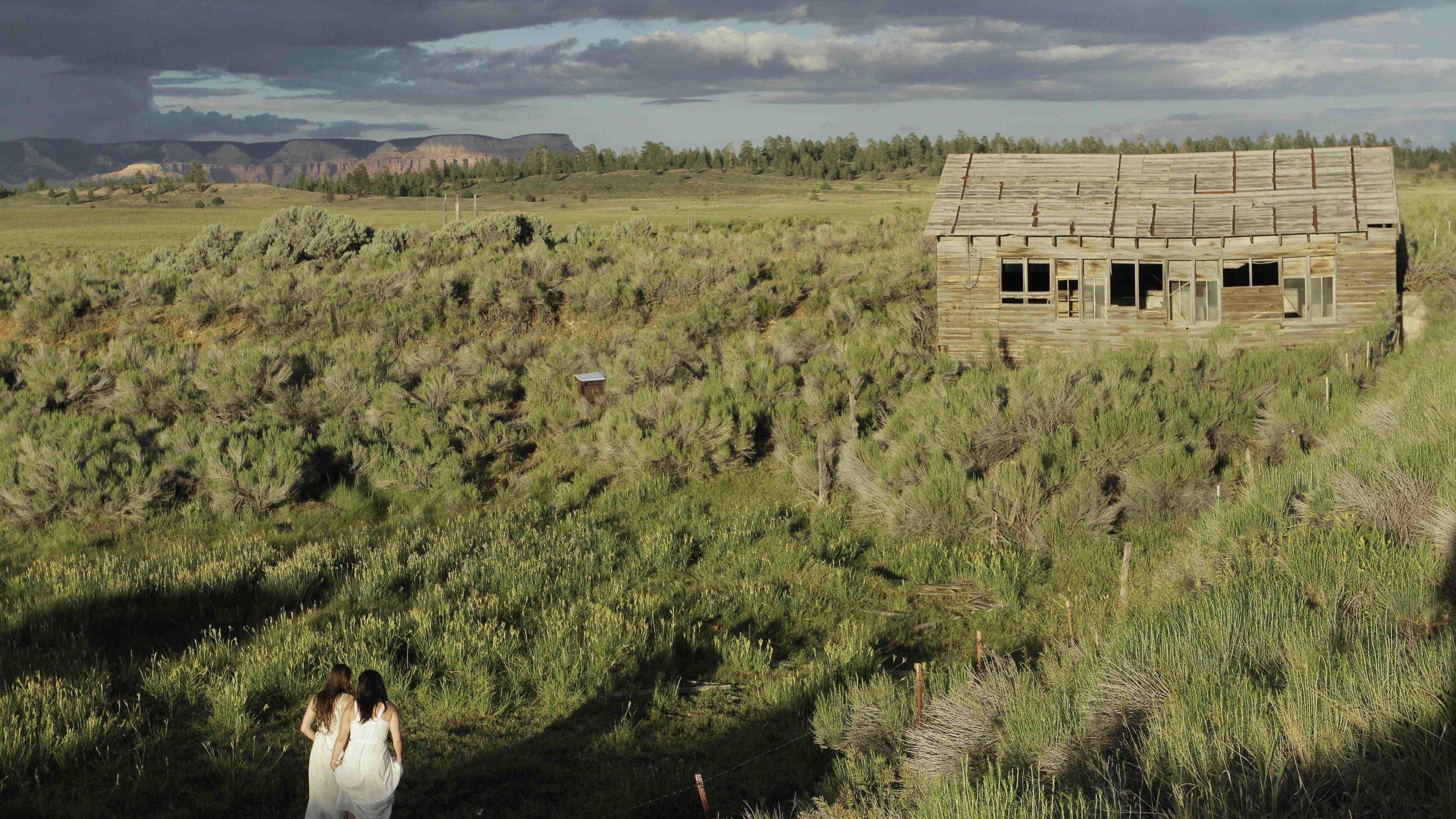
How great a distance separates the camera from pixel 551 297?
24.5 meters

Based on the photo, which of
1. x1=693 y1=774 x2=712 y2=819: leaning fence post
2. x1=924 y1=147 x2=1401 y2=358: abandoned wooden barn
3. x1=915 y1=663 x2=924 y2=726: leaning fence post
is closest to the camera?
x1=693 y1=774 x2=712 y2=819: leaning fence post

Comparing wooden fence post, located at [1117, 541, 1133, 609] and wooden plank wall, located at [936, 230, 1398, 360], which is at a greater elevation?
wooden plank wall, located at [936, 230, 1398, 360]

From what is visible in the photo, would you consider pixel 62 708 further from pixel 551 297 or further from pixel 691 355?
pixel 551 297

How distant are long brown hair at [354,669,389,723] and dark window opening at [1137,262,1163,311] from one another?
57.8 ft

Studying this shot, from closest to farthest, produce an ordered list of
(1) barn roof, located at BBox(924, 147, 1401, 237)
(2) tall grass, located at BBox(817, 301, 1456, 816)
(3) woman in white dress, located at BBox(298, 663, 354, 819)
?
(2) tall grass, located at BBox(817, 301, 1456, 816) < (3) woman in white dress, located at BBox(298, 663, 354, 819) < (1) barn roof, located at BBox(924, 147, 1401, 237)

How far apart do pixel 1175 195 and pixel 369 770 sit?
19410 millimetres

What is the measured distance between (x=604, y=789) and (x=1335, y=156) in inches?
806

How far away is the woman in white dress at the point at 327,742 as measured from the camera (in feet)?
16.0

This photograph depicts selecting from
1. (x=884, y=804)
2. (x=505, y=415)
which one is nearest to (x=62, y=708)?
(x=884, y=804)

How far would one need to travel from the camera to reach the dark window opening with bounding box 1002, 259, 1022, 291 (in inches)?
816

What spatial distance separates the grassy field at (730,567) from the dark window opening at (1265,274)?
87.9 inches

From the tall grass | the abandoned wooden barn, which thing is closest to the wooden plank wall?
the abandoned wooden barn

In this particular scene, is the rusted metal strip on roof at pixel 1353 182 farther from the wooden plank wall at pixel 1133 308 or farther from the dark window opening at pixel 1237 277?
the dark window opening at pixel 1237 277

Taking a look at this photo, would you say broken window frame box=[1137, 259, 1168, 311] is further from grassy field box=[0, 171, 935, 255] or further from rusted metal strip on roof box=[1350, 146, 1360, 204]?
grassy field box=[0, 171, 935, 255]
